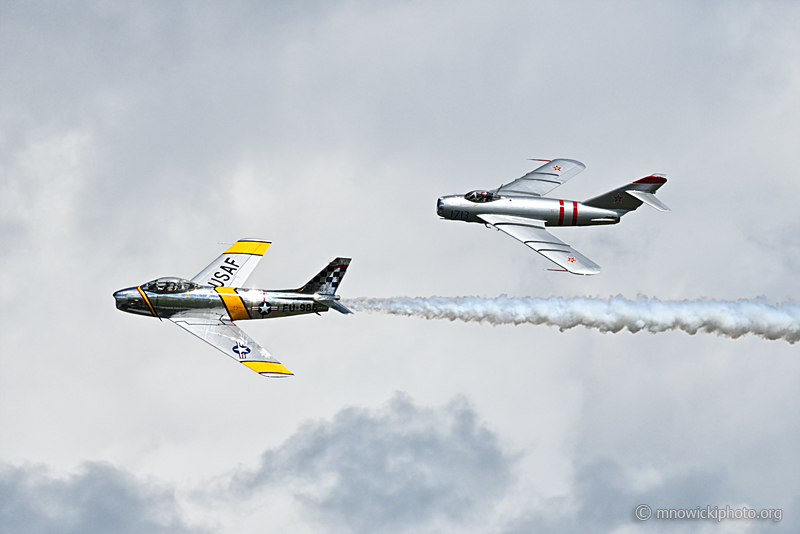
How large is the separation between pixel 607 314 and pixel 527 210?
988cm

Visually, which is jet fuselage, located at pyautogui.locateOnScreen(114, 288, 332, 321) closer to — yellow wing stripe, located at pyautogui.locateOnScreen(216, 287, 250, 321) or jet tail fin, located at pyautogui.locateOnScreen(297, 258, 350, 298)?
yellow wing stripe, located at pyautogui.locateOnScreen(216, 287, 250, 321)

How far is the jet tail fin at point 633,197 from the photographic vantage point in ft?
265

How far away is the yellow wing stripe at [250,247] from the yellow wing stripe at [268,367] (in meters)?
10.4

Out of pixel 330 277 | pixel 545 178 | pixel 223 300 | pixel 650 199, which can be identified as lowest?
pixel 223 300

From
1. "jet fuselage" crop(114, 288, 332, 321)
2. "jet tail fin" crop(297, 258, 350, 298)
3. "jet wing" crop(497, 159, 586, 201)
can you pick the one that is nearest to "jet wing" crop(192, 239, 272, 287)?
"jet fuselage" crop(114, 288, 332, 321)

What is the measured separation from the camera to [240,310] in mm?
73875

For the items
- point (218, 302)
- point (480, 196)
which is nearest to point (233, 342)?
point (218, 302)

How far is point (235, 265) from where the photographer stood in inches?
3039

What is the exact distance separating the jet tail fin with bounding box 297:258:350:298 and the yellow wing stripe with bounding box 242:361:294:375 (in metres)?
6.30

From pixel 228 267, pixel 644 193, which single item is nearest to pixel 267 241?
pixel 228 267

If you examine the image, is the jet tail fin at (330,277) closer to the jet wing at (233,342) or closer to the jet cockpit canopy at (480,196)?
the jet wing at (233,342)

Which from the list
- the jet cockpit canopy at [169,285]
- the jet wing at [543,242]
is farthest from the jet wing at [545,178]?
the jet cockpit canopy at [169,285]

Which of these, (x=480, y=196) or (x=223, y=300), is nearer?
(x=223, y=300)

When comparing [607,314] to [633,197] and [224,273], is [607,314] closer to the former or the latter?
[633,197]
